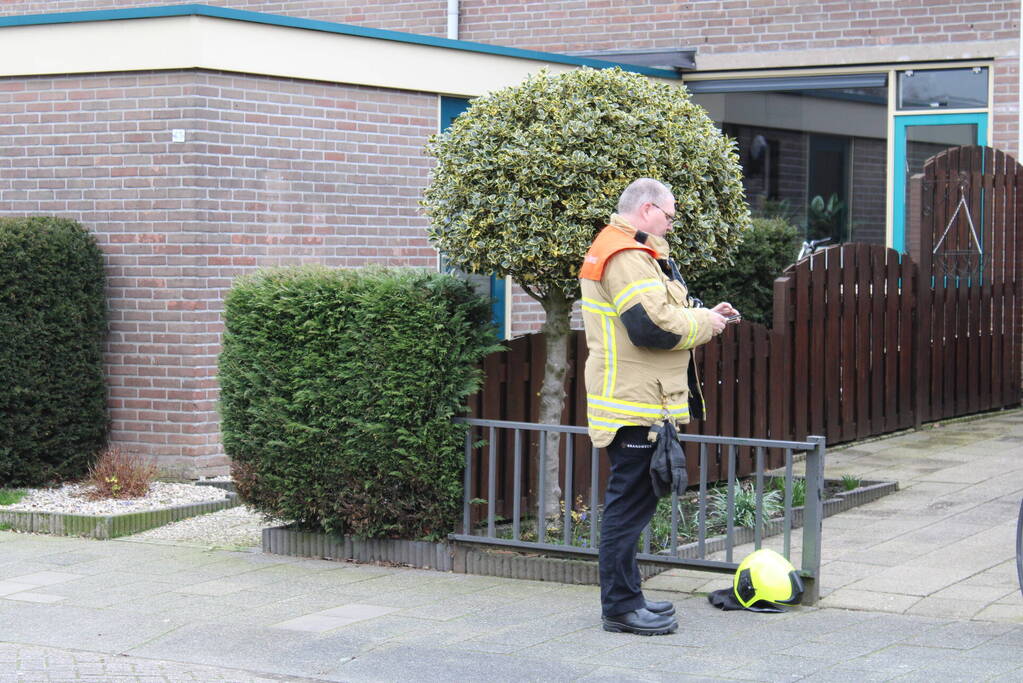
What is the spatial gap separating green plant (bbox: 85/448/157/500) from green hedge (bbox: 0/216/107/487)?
37 cm

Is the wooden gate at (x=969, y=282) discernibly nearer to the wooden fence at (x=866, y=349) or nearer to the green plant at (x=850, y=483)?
the wooden fence at (x=866, y=349)

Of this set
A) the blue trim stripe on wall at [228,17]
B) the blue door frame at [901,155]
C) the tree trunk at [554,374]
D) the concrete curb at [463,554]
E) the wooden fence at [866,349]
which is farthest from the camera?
the blue door frame at [901,155]

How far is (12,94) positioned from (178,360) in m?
2.25

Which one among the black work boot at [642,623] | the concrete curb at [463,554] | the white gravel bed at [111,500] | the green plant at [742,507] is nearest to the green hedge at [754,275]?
the green plant at [742,507]

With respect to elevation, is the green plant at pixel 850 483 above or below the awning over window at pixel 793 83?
below

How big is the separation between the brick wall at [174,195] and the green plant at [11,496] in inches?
31.7

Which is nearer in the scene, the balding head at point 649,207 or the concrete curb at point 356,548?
the balding head at point 649,207

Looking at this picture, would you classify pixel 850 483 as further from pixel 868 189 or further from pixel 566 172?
pixel 868 189

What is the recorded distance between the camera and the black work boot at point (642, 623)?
6086 mm

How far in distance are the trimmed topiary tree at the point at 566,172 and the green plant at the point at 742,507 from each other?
1.42 meters

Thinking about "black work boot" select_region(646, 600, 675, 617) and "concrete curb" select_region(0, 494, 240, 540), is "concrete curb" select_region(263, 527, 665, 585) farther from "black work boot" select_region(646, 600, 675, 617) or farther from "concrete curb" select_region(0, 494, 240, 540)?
"concrete curb" select_region(0, 494, 240, 540)

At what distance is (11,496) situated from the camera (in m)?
9.11

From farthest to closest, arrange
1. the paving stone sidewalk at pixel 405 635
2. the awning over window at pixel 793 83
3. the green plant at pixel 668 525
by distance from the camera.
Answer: the awning over window at pixel 793 83
the green plant at pixel 668 525
the paving stone sidewalk at pixel 405 635

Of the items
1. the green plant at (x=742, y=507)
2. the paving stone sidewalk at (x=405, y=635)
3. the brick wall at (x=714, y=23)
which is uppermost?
the brick wall at (x=714, y=23)
